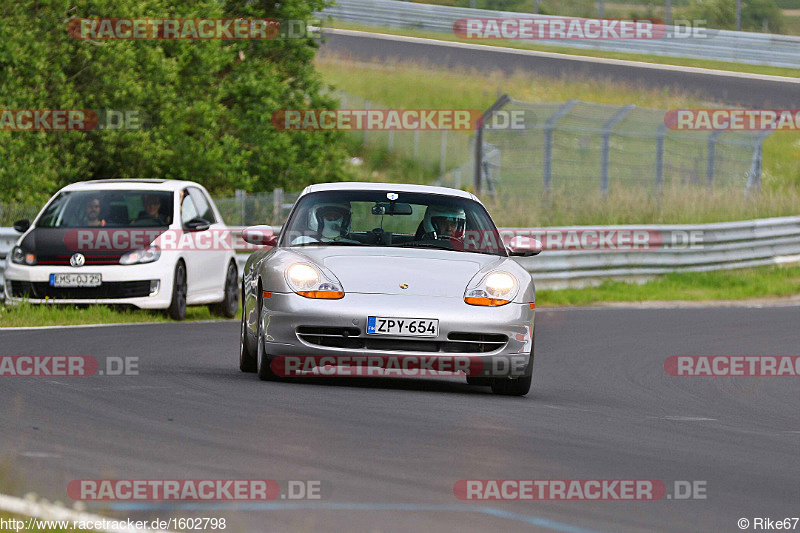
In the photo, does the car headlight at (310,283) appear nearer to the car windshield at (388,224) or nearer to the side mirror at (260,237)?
the car windshield at (388,224)

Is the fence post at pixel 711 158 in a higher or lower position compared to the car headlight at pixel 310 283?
lower

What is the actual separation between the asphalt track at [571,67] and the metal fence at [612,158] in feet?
18.2

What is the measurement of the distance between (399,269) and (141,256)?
666 centimetres

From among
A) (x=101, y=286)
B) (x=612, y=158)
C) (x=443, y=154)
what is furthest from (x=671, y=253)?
(x=443, y=154)

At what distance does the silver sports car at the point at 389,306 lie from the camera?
9383 millimetres

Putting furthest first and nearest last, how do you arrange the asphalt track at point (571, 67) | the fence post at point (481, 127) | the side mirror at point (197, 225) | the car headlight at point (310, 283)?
the asphalt track at point (571, 67)
the fence post at point (481, 127)
the side mirror at point (197, 225)
the car headlight at point (310, 283)

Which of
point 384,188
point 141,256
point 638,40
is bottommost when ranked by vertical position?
point 141,256

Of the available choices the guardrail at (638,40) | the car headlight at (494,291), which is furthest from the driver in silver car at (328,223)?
the guardrail at (638,40)

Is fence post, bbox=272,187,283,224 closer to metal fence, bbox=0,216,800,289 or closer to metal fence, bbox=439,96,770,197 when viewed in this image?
metal fence, bbox=0,216,800,289

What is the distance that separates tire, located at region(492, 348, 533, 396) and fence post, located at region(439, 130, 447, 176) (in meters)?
28.9

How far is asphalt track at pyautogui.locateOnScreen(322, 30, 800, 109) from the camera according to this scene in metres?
41.2

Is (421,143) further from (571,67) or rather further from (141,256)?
(141,256)

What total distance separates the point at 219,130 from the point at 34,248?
12864 mm

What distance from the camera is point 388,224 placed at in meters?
10.9
